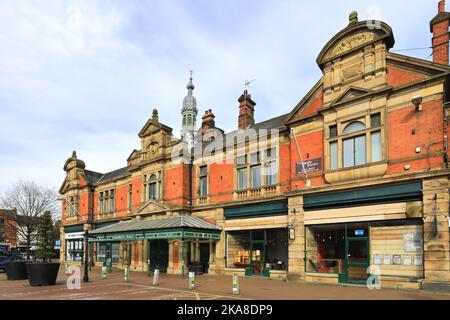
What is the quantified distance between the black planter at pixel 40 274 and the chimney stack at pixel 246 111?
625 inches

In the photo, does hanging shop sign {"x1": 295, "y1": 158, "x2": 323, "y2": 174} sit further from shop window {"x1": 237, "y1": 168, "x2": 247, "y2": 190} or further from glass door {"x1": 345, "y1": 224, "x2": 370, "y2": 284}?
shop window {"x1": 237, "y1": 168, "x2": 247, "y2": 190}

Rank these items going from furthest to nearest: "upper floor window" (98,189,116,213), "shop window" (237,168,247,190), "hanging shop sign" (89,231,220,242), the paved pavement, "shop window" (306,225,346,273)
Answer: "upper floor window" (98,189,116,213) < "shop window" (237,168,247,190) < "hanging shop sign" (89,231,220,242) < "shop window" (306,225,346,273) < the paved pavement

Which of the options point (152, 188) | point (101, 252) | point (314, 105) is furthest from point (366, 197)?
point (101, 252)

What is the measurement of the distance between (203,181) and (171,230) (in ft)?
17.4

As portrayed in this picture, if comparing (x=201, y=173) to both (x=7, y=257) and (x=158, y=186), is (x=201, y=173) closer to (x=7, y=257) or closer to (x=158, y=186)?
(x=158, y=186)

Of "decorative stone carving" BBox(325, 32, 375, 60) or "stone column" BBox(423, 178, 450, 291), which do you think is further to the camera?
"decorative stone carving" BBox(325, 32, 375, 60)

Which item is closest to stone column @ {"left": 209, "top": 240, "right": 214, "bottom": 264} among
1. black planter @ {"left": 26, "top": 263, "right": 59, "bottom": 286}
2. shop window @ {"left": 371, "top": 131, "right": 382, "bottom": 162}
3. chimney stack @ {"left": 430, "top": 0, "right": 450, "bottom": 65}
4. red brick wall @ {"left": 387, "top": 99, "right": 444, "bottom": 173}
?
black planter @ {"left": 26, "top": 263, "right": 59, "bottom": 286}

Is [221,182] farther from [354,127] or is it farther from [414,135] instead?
[414,135]

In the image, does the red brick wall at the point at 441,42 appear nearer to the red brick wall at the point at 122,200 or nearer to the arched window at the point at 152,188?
the arched window at the point at 152,188

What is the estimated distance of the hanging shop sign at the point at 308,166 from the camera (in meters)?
20.9

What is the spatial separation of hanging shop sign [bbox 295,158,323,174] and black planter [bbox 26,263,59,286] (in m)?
14.1

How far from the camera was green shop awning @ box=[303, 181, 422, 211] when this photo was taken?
17072 millimetres

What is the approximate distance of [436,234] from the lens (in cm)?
1599

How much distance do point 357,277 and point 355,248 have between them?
137cm
